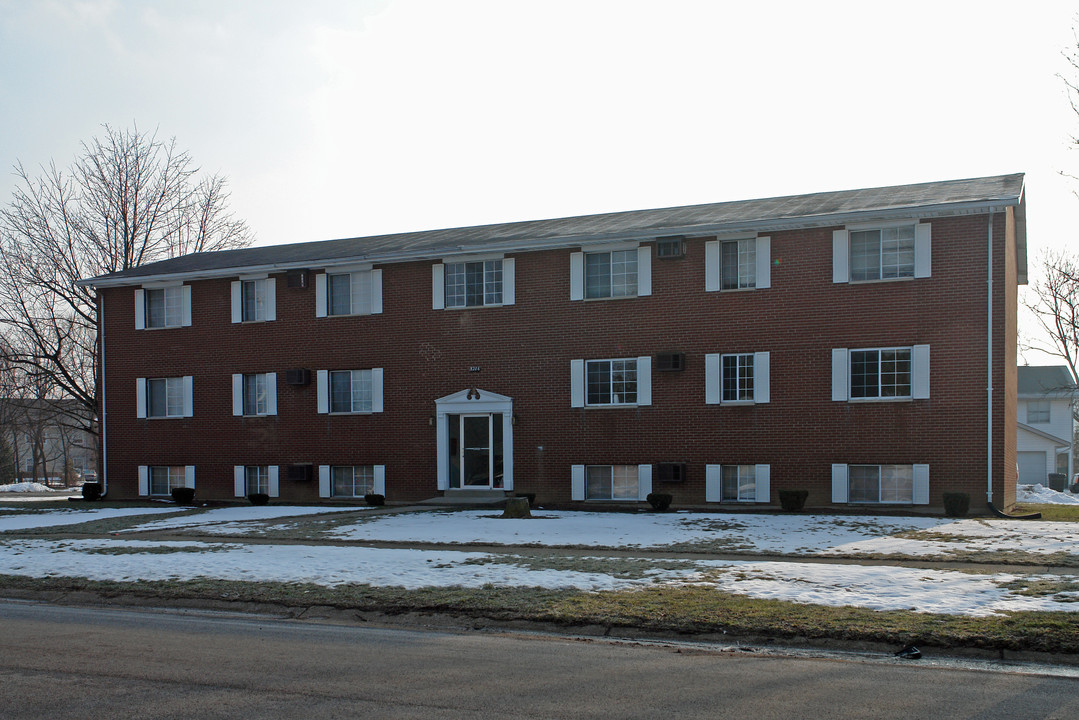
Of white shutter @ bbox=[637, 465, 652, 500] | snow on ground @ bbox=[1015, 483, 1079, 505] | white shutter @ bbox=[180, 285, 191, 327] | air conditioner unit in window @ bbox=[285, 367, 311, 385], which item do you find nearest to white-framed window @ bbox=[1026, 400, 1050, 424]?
snow on ground @ bbox=[1015, 483, 1079, 505]

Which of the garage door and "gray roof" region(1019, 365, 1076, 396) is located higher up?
"gray roof" region(1019, 365, 1076, 396)

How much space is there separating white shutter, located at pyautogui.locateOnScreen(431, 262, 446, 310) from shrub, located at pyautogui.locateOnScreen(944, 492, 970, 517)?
13.3 metres

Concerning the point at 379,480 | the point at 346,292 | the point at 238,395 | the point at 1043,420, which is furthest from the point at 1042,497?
the point at 238,395

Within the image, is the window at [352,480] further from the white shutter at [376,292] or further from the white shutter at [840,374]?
the white shutter at [840,374]

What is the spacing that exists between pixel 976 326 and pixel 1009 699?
54.1ft

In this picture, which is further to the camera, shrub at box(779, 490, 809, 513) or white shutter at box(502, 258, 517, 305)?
white shutter at box(502, 258, 517, 305)

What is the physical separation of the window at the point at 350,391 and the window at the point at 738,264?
33.5 feet

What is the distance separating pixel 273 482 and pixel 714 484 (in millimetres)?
12674

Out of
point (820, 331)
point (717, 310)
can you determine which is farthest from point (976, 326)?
point (717, 310)

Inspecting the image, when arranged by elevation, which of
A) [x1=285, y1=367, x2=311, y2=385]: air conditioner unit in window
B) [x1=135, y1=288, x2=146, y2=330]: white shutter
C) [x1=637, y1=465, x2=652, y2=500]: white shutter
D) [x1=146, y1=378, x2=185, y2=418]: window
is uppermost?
[x1=135, y1=288, x2=146, y2=330]: white shutter

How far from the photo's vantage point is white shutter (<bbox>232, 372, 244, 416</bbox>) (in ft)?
93.3

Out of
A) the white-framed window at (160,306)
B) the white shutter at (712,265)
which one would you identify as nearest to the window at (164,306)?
the white-framed window at (160,306)

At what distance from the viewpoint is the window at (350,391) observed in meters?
27.2

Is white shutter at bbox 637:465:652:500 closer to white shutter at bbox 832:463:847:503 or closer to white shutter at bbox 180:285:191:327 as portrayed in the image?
white shutter at bbox 832:463:847:503
